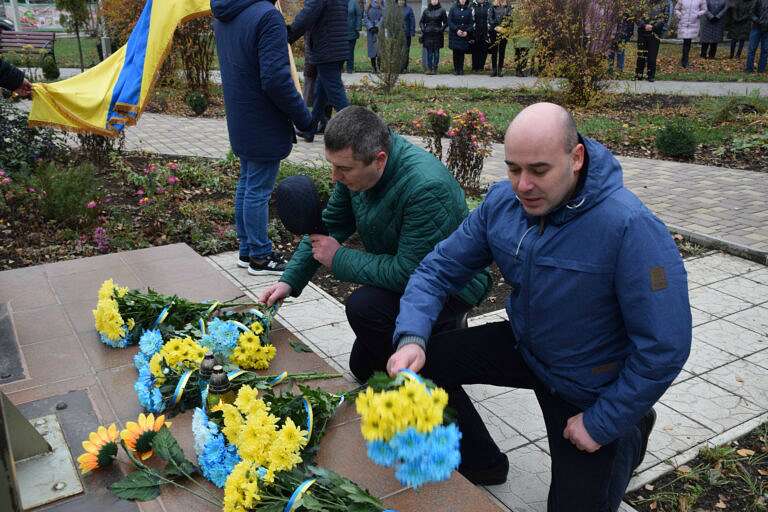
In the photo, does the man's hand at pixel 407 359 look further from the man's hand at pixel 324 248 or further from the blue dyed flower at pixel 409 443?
the man's hand at pixel 324 248

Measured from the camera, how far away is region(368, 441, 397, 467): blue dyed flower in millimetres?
1915

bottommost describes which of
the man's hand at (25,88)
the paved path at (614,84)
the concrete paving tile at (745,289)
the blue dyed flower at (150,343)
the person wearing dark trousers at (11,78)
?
the concrete paving tile at (745,289)

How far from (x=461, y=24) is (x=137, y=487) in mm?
16424

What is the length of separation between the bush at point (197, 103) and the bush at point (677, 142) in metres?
7.61

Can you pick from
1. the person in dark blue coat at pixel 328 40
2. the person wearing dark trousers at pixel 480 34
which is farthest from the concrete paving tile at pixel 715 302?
the person wearing dark trousers at pixel 480 34

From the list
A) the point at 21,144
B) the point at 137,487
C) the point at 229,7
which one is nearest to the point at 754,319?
the point at 137,487

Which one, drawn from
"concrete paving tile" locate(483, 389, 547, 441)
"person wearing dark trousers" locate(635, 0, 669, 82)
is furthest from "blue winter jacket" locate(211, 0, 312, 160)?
"person wearing dark trousers" locate(635, 0, 669, 82)

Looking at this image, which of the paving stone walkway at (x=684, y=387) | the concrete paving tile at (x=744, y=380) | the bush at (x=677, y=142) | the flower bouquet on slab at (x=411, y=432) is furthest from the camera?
the bush at (x=677, y=142)

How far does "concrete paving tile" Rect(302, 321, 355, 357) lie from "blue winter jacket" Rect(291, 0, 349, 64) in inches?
197

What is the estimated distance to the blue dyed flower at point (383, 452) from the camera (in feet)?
6.28

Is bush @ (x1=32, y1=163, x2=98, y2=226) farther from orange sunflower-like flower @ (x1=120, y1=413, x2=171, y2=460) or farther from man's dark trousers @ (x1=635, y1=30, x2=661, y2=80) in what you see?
man's dark trousers @ (x1=635, y1=30, x2=661, y2=80)

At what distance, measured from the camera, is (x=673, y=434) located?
10.6 ft

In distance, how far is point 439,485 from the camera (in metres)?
2.30

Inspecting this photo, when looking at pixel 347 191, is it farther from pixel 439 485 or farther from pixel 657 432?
pixel 657 432
